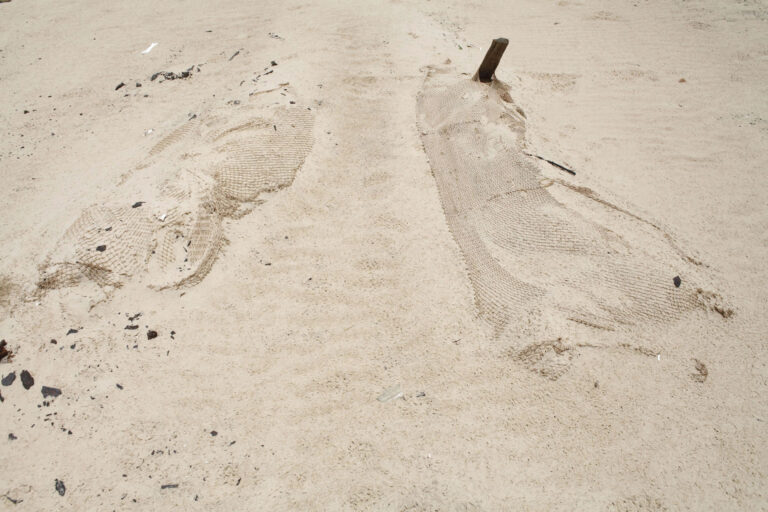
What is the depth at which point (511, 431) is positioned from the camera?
1816mm

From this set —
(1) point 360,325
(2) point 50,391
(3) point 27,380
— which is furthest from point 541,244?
(3) point 27,380

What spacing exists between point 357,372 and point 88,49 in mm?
5621

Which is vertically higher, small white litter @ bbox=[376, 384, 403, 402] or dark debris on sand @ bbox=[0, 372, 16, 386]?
dark debris on sand @ bbox=[0, 372, 16, 386]

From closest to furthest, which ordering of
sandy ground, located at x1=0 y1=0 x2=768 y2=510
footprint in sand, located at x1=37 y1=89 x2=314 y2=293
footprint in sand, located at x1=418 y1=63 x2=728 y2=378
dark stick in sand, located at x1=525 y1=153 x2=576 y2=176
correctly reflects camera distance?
sandy ground, located at x1=0 y1=0 x2=768 y2=510 → footprint in sand, located at x1=418 y1=63 x2=728 y2=378 → footprint in sand, located at x1=37 y1=89 x2=314 y2=293 → dark stick in sand, located at x1=525 y1=153 x2=576 y2=176

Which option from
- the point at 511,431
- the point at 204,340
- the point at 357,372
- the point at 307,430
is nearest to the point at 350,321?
the point at 357,372

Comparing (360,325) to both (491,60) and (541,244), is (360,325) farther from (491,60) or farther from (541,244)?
(491,60)

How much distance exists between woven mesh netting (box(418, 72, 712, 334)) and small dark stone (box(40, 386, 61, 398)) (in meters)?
2.17

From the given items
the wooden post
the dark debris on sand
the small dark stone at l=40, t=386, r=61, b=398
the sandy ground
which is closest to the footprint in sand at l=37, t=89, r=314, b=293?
the sandy ground

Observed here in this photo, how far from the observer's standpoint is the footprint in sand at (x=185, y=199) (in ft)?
7.75

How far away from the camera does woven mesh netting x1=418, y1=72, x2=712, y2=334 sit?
2.17 metres

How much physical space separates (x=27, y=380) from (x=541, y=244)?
2794mm

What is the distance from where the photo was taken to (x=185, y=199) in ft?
8.55

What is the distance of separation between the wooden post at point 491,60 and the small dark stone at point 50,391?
12.5 ft

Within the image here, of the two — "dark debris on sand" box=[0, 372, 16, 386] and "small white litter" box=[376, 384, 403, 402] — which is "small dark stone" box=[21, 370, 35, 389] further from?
"small white litter" box=[376, 384, 403, 402]
